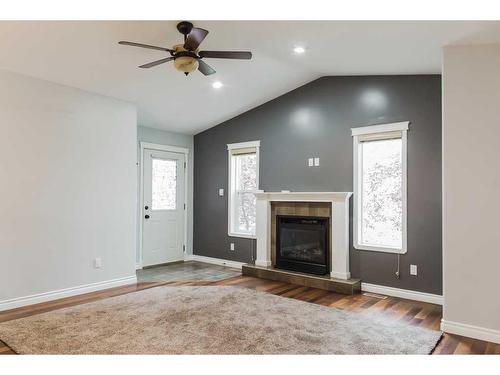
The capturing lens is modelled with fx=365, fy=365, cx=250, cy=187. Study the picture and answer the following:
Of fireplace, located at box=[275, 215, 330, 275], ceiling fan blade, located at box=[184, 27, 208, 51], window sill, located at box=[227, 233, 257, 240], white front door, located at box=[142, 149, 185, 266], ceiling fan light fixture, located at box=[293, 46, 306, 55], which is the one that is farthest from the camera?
white front door, located at box=[142, 149, 185, 266]

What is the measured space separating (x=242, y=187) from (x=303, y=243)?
1.61 m

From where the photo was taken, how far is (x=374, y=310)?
397cm

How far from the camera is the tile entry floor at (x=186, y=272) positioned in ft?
18.0

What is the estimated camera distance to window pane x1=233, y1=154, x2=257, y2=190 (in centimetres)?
627

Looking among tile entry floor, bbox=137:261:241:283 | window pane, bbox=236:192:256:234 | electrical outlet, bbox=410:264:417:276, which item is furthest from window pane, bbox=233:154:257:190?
electrical outlet, bbox=410:264:417:276

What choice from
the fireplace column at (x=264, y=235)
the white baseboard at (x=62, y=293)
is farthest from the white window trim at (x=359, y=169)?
the white baseboard at (x=62, y=293)

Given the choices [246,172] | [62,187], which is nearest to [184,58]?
[62,187]

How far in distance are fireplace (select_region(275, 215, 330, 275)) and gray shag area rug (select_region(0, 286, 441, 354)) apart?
3.60 ft

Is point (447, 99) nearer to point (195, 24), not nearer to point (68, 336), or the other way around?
point (195, 24)

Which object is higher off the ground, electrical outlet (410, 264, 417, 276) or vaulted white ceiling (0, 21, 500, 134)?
vaulted white ceiling (0, 21, 500, 134)

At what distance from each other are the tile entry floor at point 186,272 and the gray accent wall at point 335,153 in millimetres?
343

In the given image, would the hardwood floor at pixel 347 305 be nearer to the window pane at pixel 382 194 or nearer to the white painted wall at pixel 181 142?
the window pane at pixel 382 194

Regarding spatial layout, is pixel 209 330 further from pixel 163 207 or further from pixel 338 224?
pixel 163 207

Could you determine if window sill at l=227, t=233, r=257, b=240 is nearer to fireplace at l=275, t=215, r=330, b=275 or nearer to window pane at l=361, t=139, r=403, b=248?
fireplace at l=275, t=215, r=330, b=275
